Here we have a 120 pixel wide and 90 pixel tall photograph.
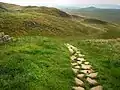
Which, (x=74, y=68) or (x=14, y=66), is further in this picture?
(x=74, y=68)

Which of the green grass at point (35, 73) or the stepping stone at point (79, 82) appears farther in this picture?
the stepping stone at point (79, 82)

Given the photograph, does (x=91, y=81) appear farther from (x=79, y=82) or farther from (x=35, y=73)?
(x=35, y=73)

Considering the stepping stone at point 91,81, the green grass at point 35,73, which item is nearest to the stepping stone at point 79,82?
the green grass at point 35,73

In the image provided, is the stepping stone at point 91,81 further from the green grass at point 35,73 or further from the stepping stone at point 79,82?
the green grass at point 35,73

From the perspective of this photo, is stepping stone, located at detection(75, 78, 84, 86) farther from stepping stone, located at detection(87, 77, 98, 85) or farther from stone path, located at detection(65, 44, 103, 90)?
stepping stone, located at detection(87, 77, 98, 85)

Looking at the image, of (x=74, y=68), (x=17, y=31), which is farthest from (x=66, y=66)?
(x=17, y=31)

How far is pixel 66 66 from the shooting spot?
17297mm

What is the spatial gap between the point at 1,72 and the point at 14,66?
90 cm

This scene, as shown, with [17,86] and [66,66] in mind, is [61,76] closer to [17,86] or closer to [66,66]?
[66,66]

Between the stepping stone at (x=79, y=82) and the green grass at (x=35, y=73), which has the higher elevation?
the green grass at (x=35, y=73)

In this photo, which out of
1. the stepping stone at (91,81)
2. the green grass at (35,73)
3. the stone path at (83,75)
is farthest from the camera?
the stepping stone at (91,81)

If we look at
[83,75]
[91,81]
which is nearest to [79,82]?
[91,81]

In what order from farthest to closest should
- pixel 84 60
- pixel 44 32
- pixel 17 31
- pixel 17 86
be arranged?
pixel 44 32
pixel 17 31
pixel 84 60
pixel 17 86

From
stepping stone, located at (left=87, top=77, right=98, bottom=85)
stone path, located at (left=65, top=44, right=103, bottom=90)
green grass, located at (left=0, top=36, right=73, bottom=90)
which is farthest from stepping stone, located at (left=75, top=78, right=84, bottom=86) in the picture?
stepping stone, located at (left=87, top=77, right=98, bottom=85)
